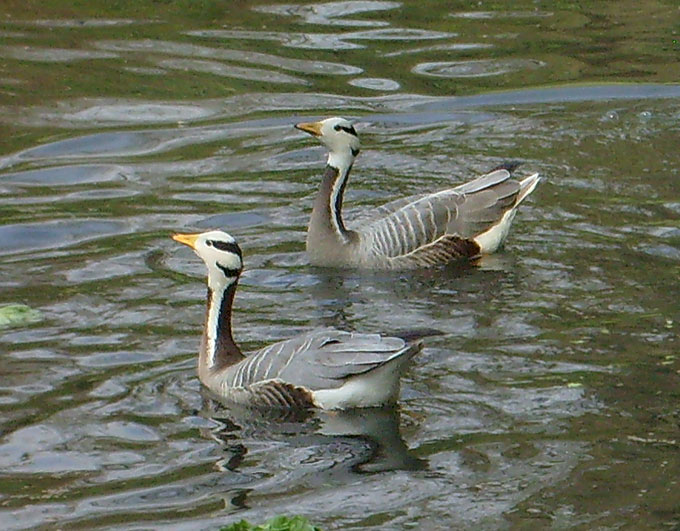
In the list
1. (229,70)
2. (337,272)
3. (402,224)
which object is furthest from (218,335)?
(229,70)

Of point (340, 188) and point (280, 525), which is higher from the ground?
point (340, 188)

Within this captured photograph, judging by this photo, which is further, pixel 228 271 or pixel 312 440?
pixel 228 271

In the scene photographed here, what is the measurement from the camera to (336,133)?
513 inches

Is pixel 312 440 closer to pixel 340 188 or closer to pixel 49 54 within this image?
pixel 340 188

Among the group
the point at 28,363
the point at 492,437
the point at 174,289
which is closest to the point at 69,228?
the point at 174,289

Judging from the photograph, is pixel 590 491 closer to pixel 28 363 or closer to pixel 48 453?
pixel 48 453

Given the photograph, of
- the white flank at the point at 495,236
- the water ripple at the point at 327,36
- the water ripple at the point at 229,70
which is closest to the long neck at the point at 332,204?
the white flank at the point at 495,236

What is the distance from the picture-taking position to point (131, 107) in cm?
1698

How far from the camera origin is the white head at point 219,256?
10477 mm

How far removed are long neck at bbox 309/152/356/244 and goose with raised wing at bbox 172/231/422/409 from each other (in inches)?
94.7

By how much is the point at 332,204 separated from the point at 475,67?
5605 millimetres

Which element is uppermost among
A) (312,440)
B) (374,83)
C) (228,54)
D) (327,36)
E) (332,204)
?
(327,36)

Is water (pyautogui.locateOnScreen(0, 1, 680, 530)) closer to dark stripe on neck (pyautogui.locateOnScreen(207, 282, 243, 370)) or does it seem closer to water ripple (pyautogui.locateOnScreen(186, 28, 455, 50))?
water ripple (pyautogui.locateOnScreen(186, 28, 455, 50))

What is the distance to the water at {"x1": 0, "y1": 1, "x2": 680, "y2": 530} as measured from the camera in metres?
8.78
